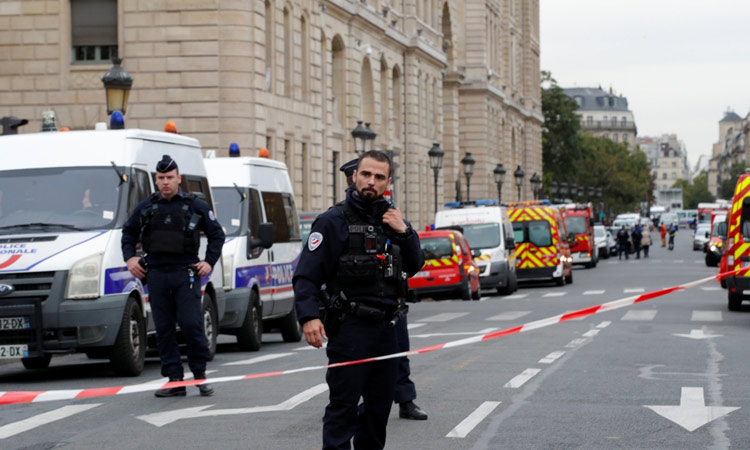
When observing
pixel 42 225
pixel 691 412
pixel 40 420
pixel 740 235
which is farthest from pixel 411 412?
pixel 740 235

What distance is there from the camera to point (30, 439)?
9.87 metres

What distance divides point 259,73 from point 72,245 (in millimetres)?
25294

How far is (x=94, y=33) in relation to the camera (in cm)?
3769

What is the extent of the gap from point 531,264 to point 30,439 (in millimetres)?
32123

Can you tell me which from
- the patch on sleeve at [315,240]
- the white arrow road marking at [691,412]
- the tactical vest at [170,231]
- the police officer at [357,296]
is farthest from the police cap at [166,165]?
the patch on sleeve at [315,240]

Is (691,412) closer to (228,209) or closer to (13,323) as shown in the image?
(13,323)

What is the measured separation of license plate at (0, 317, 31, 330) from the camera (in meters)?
13.5

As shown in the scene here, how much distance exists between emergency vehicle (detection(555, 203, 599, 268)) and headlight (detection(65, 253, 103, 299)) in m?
46.5

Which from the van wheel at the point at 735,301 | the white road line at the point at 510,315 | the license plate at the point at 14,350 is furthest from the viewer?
the van wheel at the point at 735,301

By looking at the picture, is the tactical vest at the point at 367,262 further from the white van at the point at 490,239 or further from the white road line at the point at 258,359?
the white van at the point at 490,239

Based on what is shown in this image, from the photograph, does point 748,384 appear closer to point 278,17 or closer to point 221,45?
point 221,45

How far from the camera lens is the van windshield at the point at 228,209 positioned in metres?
18.0

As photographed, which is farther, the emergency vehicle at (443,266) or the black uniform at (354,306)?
the emergency vehicle at (443,266)

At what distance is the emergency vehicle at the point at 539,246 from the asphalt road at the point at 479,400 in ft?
67.2
